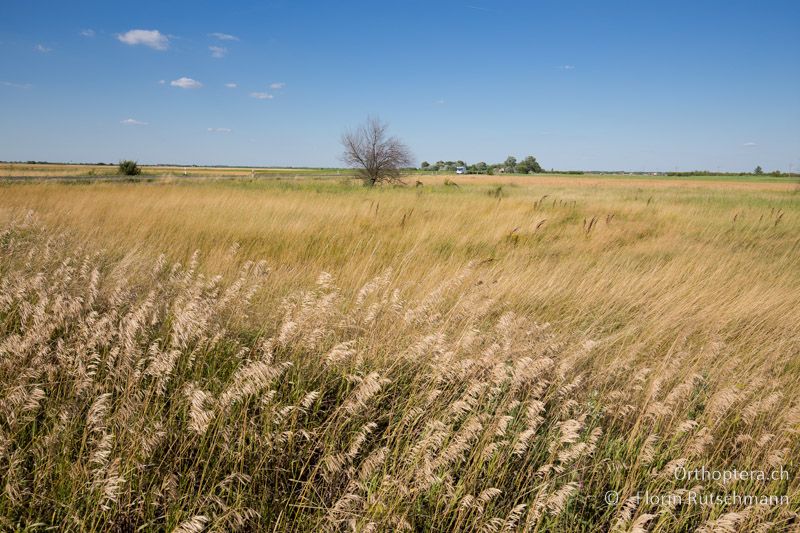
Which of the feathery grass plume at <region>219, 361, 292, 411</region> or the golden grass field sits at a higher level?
the feathery grass plume at <region>219, 361, 292, 411</region>

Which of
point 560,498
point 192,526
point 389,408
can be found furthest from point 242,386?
point 560,498

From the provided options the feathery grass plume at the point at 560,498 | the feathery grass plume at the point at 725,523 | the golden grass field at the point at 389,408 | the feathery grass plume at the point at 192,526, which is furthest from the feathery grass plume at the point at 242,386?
the feathery grass plume at the point at 725,523

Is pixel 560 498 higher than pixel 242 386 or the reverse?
the reverse

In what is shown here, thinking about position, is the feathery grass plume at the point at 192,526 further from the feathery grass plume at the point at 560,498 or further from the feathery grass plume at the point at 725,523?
the feathery grass plume at the point at 725,523

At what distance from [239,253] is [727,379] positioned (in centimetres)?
591

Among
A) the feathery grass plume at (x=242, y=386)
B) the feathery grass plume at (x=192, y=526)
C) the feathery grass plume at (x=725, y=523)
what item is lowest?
the feathery grass plume at (x=725, y=523)

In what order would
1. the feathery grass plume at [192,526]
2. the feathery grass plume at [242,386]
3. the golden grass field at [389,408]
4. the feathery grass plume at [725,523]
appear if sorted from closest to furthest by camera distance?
the feathery grass plume at [192,526] → the feathery grass plume at [725,523] → the golden grass field at [389,408] → the feathery grass plume at [242,386]

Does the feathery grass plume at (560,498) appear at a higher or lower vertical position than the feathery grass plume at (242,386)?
lower

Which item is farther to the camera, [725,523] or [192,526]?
[725,523]

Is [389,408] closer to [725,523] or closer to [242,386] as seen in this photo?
[242,386]

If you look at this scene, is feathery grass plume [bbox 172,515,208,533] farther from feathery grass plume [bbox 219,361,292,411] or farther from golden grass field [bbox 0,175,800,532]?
feathery grass plume [bbox 219,361,292,411]

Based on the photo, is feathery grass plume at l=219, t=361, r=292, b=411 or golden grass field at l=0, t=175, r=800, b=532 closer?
golden grass field at l=0, t=175, r=800, b=532

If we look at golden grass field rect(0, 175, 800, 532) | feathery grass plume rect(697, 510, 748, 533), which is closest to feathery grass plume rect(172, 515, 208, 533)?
golden grass field rect(0, 175, 800, 532)

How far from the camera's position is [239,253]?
636cm
